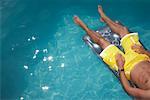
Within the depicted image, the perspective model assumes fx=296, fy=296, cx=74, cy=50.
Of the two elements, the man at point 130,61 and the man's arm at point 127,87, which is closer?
the man's arm at point 127,87

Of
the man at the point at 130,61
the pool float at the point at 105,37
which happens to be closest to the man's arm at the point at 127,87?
the man at the point at 130,61

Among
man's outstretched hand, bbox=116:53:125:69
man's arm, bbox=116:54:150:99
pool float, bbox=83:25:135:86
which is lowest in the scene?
man's arm, bbox=116:54:150:99

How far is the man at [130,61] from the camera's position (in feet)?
15.0

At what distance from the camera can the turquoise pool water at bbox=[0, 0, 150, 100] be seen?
227 inches

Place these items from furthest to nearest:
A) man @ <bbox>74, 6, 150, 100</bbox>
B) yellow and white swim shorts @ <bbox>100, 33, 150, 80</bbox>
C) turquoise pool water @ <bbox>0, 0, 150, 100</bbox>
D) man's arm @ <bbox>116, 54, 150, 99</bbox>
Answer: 1. turquoise pool water @ <bbox>0, 0, 150, 100</bbox>
2. yellow and white swim shorts @ <bbox>100, 33, 150, 80</bbox>
3. man @ <bbox>74, 6, 150, 100</bbox>
4. man's arm @ <bbox>116, 54, 150, 99</bbox>

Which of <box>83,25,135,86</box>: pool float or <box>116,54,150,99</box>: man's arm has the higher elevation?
<box>83,25,135,86</box>: pool float

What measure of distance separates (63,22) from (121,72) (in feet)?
8.60

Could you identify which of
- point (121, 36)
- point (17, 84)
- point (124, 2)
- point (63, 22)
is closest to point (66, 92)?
point (17, 84)

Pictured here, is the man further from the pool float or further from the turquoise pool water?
the turquoise pool water

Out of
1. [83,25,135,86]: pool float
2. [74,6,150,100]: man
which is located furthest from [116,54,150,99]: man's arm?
[83,25,135,86]: pool float

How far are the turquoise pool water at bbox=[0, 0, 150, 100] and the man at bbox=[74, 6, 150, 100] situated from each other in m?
0.69

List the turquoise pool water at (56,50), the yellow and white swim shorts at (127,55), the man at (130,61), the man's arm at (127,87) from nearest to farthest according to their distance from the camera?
the man's arm at (127,87) → the man at (130,61) → the yellow and white swim shorts at (127,55) → the turquoise pool water at (56,50)

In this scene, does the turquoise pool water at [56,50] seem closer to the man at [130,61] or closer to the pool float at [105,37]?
the pool float at [105,37]

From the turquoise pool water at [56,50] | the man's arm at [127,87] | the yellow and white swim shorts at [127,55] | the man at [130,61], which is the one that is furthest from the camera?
the turquoise pool water at [56,50]
